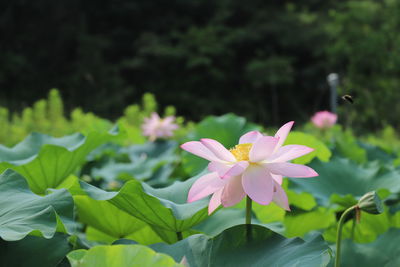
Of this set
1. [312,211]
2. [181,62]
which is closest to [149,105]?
[312,211]

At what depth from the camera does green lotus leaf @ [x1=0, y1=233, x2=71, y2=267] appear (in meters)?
0.48

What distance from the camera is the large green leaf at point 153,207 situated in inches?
21.9

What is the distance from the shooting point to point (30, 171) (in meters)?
0.83

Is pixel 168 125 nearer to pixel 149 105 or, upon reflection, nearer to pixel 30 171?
pixel 30 171

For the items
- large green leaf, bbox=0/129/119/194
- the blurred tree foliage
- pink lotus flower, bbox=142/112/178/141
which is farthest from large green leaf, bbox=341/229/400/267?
the blurred tree foliage

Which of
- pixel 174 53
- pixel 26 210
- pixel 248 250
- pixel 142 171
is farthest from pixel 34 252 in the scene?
pixel 174 53

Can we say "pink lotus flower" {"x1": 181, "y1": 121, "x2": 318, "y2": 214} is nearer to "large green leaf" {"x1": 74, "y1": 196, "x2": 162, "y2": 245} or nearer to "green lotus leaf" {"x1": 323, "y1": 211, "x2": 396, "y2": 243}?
"large green leaf" {"x1": 74, "y1": 196, "x2": 162, "y2": 245}

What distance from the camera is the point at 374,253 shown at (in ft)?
2.00

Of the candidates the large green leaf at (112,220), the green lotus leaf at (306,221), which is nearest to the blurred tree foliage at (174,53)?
the green lotus leaf at (306,221)

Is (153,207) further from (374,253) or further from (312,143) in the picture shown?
(312,143)

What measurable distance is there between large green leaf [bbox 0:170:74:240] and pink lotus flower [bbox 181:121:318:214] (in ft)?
0.45

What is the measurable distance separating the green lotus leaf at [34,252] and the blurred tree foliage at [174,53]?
34.4 feet

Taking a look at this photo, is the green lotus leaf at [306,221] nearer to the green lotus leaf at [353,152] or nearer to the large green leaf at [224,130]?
the green lotus leaf at [353,152]

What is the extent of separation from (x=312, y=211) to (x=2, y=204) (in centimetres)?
55
